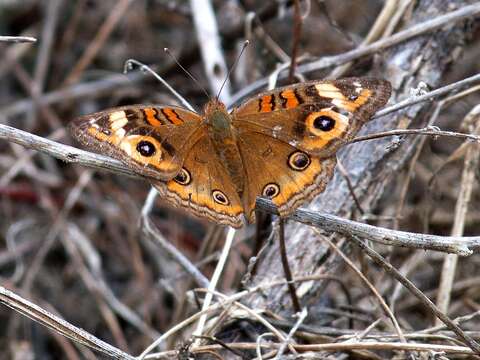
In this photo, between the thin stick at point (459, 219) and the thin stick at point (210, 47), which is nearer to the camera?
the thin stick at point (459, 219)

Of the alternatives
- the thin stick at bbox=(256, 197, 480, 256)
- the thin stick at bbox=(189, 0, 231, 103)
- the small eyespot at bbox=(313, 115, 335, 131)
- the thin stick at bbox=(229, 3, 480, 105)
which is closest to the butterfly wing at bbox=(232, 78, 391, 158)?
the small eyespot at bbox=(313, 115, 335, 131)

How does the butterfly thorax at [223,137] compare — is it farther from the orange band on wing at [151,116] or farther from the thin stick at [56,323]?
the thin stick at [56,323]

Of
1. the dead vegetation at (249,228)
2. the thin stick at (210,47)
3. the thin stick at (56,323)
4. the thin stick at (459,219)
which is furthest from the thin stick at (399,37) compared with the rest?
the thin stick at (56,323)

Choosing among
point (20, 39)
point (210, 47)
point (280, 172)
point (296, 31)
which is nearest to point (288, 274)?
point (280, 172)

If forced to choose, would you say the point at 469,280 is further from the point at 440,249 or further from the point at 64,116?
the point at 64,116

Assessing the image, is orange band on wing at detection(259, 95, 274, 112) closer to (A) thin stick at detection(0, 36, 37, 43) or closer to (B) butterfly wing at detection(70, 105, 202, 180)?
(B) butterfly wing at detection(70, 105, 202, 180)

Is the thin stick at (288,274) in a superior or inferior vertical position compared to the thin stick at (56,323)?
superior
